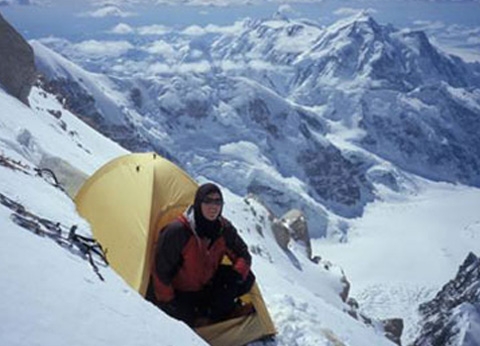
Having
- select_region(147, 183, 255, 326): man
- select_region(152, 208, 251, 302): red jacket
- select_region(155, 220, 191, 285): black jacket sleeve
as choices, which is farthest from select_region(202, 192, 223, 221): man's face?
select_region(155, 220, 191, 285): black jacket sleeve

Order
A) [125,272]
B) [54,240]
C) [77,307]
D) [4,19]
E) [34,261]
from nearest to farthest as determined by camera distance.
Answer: [77,307], [34,261], [54,240], [125,272], [4,19]

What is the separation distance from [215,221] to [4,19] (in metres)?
20.5

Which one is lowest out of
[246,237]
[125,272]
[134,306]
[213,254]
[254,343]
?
[246,237]

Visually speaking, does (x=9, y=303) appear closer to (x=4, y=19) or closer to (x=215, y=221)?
(x=215, y=221)

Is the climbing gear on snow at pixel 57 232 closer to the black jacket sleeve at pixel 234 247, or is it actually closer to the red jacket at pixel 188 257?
the red jacket at pixel 188 257

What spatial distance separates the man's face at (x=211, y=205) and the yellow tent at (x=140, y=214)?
2.08m

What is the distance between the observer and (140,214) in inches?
472

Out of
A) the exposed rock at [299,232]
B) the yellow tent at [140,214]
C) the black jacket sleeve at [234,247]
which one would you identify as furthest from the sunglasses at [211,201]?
the exposed rock at [299,232]

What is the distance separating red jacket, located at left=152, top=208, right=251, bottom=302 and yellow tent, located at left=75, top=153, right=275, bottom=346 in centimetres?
87

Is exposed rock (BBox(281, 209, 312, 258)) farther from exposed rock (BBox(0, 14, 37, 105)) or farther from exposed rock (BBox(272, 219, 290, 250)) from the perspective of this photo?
exposed rock (BBox(0, 14, 37, 105))

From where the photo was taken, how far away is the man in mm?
9836

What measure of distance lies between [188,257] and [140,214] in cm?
222

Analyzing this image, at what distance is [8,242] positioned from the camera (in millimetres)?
6211

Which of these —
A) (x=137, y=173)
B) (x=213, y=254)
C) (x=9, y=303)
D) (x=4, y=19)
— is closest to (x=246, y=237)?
(x=4, y=19)
